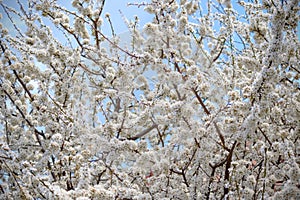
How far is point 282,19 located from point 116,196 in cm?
Answer: 146

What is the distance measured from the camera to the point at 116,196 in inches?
89.4

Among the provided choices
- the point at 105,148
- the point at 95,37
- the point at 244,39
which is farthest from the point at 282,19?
the point at 95,37

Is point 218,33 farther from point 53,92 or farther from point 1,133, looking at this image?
point 1,133

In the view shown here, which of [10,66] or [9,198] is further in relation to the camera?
[10,66]

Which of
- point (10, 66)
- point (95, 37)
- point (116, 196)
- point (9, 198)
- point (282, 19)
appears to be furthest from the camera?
point (95, 37)

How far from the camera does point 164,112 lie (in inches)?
89.6

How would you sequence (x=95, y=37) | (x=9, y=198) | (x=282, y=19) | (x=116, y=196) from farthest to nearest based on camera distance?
(x=95, y=37)
(x=9, y=198)
(x=116, y=196)
(x=282, y=19)

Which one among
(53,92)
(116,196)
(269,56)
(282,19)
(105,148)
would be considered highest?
A: (53,92)

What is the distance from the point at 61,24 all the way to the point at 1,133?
1270 millimetres

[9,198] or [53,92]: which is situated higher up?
[53,92]

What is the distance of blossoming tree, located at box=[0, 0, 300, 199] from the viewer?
2.07m

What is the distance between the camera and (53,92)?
125 inches

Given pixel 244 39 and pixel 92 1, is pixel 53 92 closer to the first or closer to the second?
pixel 92 1

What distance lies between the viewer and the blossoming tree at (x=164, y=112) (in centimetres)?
207
